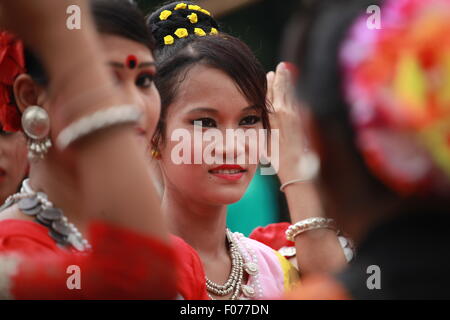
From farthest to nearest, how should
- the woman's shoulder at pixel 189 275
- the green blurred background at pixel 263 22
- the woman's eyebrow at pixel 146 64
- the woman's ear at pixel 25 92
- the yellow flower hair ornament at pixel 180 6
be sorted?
the green blurred background at pixel 263 22 < the yellow flower hair ornament at pixel 180 6 < the woman's eyebrow at pixel 146 64 < the woman's shoulder at pixel 189 275 < the woman's ear at pixel 25 92

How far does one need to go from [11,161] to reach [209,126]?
812 millimetres

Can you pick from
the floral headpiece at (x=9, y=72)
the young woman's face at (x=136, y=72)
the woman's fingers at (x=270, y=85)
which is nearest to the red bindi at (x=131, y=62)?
the young woman's face at (x=136, y=72)

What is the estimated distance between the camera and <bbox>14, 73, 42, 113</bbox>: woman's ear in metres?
1.57

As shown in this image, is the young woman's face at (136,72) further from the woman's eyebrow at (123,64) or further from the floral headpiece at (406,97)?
the floral headpiece at (406,97)

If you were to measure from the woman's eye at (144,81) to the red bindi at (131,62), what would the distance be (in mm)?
44

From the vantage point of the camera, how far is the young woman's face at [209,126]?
2508 millimetres

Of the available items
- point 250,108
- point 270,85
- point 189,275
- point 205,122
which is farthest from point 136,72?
point 270,85

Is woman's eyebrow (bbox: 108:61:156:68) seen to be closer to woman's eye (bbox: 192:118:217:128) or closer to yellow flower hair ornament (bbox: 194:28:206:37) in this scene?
woman's eye (bbox: 192:118:217:128)

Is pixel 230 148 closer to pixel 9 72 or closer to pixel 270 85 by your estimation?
pixel 270 85

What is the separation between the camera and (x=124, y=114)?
3.19 ft

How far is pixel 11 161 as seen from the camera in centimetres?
271

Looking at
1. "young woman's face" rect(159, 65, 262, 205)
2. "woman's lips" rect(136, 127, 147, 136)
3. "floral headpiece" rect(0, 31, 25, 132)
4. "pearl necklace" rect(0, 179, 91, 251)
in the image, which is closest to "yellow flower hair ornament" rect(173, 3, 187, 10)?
"young woman's face" rect(159, 65, 262, 205)

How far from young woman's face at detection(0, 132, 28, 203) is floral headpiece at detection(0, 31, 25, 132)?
3.18ft
